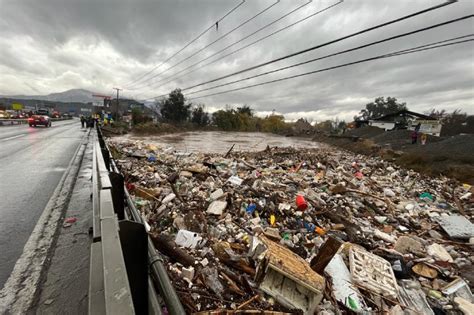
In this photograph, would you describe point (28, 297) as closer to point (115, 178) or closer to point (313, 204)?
point (115, 178)

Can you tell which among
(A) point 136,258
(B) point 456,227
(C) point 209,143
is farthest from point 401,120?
(A) point 136,258

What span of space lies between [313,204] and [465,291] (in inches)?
103

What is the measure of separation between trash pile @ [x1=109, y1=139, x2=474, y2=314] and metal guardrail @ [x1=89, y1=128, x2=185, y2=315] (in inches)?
44.2

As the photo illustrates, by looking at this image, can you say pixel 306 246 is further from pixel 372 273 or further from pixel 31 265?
pixel 31 265

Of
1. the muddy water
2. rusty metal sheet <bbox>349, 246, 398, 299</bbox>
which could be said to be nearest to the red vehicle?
the muddy water

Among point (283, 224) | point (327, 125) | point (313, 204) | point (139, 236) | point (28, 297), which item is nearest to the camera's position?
point (139, 236)

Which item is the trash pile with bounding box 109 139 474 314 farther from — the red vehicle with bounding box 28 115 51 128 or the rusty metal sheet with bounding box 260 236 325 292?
the red vehicle with bounding box 28 115 51 128

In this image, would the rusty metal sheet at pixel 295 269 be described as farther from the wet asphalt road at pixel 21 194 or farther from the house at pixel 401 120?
the house at pixel 401 120

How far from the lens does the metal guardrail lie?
814mm

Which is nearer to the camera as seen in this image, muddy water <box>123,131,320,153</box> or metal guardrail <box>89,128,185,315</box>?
metal guardrail <box>89,128,185,315</box>

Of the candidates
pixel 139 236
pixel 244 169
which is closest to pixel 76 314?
pixel 139 236

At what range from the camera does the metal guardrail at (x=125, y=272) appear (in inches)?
32.1

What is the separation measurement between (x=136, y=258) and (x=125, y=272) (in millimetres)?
402

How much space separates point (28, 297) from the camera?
1.82 meters
